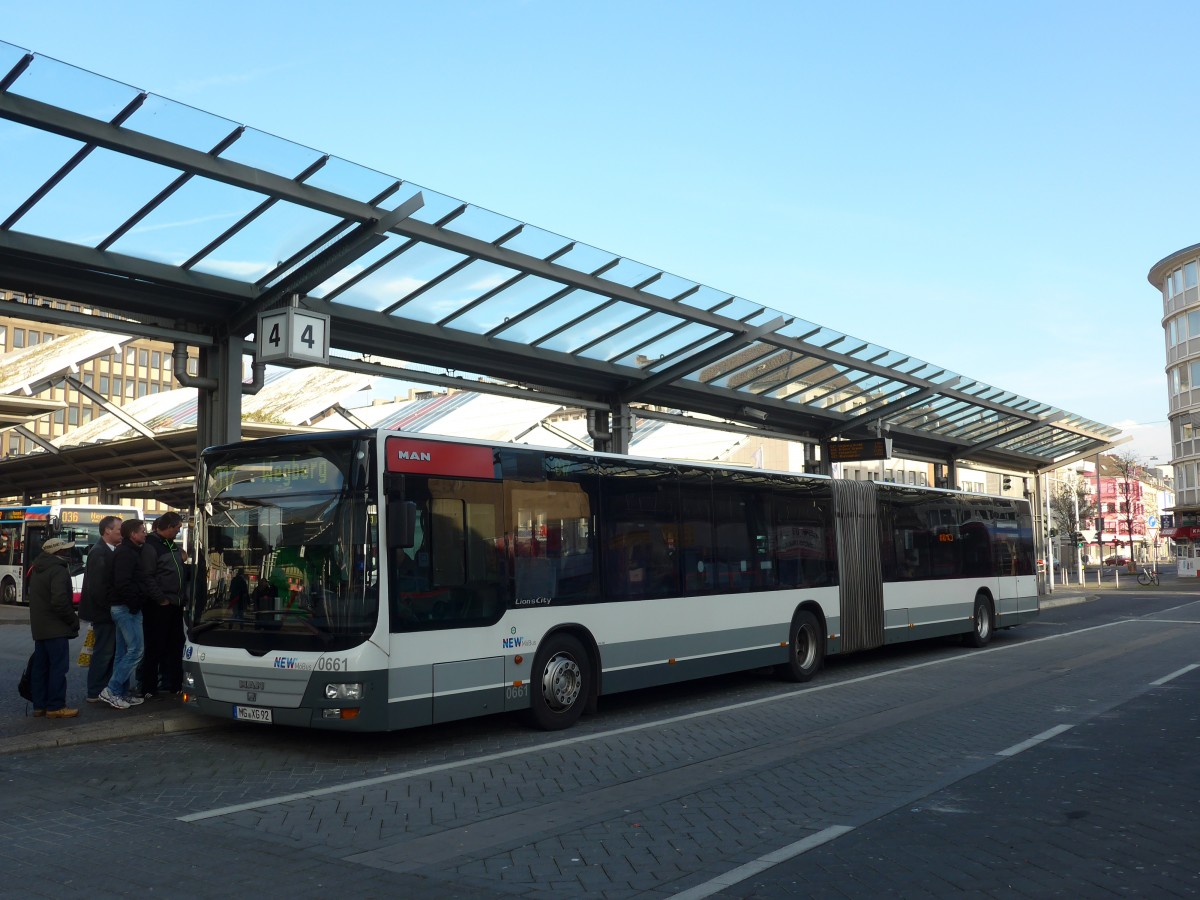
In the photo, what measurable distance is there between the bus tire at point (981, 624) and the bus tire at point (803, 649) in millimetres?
5670

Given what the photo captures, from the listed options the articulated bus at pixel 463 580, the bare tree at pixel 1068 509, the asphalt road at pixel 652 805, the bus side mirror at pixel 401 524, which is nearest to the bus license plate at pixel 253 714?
the articulated bus at pixel 463 580

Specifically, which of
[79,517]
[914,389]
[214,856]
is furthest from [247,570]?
[79,517]

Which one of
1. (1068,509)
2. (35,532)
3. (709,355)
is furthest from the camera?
(1068,509)

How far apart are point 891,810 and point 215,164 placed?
841 cm

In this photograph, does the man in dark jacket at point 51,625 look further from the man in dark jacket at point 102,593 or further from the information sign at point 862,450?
the information sign at point 862,450

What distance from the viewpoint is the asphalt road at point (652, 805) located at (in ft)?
18.3

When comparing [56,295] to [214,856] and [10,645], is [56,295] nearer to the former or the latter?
[214,856]

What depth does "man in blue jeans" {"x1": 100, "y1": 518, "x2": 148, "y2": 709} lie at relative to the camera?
10.9m

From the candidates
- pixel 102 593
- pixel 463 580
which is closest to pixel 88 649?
pixel 102 593

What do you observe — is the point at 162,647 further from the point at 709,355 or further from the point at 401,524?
the point at 709,355

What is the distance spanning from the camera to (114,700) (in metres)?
11.0

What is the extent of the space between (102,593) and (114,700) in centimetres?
112

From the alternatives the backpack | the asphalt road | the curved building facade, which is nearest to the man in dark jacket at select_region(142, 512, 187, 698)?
the asphalt road

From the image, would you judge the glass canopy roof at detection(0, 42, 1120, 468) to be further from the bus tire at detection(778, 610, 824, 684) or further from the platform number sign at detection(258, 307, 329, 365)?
the bus tire at detection(778, 610, 824, 684)
